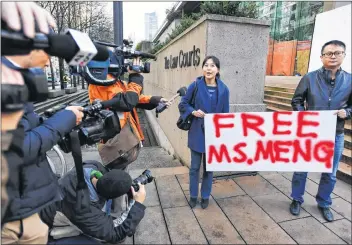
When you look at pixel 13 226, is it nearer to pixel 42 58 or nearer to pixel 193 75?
pixel 42 58

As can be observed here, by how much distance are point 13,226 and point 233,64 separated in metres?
3.17

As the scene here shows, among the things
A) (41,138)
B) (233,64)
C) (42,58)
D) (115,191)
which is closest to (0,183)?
(41,138)

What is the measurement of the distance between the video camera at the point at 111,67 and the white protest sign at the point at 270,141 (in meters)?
0.99

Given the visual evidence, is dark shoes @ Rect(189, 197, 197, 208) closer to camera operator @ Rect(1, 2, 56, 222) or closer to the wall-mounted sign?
the wall-mounted sign

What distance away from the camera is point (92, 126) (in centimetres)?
173

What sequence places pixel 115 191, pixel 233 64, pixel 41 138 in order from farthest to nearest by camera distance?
pixel 233 64 < pixel 115 191 < pixel 41 138

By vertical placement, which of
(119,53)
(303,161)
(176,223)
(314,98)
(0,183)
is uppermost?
(119,53)

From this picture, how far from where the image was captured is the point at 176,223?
2.60 m

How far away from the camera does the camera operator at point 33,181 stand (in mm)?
1259

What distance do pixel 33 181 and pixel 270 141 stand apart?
2.30m

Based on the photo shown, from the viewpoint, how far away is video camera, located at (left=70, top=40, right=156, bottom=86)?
211cm

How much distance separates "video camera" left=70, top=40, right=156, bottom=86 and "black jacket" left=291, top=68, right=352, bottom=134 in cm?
164

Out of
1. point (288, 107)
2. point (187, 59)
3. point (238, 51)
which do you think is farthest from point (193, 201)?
point (288, 107)

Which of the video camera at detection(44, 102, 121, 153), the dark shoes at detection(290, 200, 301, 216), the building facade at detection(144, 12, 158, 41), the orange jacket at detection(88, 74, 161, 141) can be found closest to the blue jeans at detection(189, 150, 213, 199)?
the orange jacket at detection(88, 74, 161, 141)
